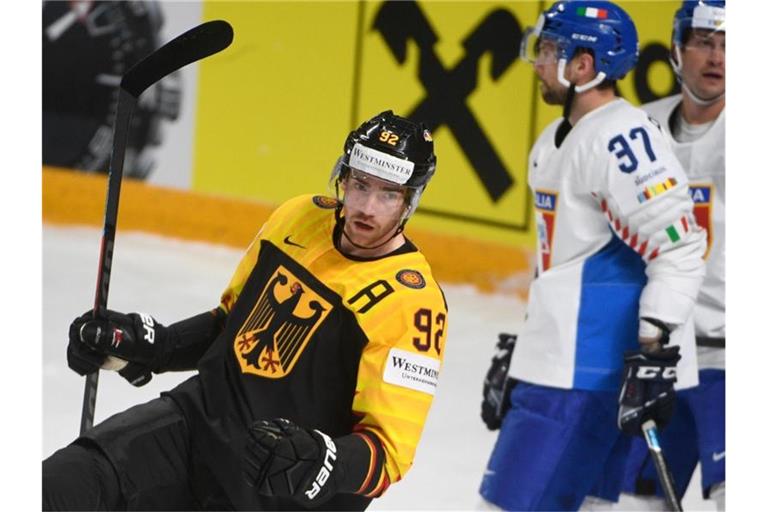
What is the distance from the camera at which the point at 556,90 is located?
10.1 feet

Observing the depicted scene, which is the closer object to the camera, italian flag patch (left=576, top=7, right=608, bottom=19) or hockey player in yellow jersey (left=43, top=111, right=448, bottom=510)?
hockey player in yellow jersey (left=43, top=111, right=448, bottom=510)

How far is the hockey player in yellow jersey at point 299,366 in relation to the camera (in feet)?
6.98

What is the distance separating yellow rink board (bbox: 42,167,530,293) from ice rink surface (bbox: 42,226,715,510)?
0.05 meters

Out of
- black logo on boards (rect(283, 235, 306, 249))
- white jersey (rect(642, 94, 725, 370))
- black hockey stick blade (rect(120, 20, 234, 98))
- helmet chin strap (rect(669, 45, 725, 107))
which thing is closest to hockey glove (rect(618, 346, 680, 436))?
white jersey (rect(642, 94, 725, 370))

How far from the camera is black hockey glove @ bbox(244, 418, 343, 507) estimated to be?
6.59ft

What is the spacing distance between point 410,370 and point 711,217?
4.45 feet

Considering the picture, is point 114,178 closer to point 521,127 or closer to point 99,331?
point 99,331

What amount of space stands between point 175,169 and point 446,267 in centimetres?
104

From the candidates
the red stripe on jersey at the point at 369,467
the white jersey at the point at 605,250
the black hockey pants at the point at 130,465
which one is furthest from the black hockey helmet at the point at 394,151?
the white jersey at the point at 605,250

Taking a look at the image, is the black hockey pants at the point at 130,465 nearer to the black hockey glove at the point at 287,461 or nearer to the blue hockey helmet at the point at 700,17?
the black hockey glove at the point at 287,461

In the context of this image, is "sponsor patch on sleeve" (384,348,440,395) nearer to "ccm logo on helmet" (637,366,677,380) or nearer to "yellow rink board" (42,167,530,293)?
"ccm logo on helmet" (637,366,677,380)

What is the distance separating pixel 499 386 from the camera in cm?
318

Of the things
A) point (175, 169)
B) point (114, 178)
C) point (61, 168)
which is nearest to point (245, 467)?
point (114, 178)

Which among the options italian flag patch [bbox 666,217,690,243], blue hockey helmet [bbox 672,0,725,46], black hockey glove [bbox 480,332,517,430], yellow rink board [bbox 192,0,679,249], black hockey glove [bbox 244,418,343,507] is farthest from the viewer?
yellow rink board [bbox 192,0,679,249]
